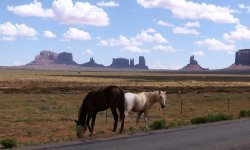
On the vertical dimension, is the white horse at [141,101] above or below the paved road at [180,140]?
above

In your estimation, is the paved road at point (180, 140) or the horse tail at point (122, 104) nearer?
the paved road at point (180, 140)

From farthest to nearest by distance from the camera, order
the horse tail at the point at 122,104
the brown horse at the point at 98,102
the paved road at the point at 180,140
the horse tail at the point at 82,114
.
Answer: the horse tail at the point at 122,104 < the horse tail at the point at 82,114 < the brown horse at the point at 98,102 < the paved road at the point at 180,140

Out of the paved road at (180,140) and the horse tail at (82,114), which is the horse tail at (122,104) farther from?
the paved road at (180,140)

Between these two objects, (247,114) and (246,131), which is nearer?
(246,131)

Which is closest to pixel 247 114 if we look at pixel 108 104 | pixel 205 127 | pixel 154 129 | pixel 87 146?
pixel 205 127

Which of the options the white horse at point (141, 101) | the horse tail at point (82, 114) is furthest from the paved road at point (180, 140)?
the horse tail at point (82, 114)

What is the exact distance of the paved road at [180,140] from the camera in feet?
38.7

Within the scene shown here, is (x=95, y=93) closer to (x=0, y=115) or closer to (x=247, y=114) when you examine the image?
(x=247, y=114)

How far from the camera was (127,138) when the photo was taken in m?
13.5

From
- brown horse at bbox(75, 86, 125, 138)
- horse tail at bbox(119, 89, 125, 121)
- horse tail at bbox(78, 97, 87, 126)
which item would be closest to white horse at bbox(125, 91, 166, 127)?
horse tail at bbox(119, 89, 125, 121)

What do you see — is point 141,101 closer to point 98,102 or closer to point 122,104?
point 122,104

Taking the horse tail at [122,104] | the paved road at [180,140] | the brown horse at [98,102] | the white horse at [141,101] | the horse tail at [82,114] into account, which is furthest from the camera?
the white horse at [141,101]

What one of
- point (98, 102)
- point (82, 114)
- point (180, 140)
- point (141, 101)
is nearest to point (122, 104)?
point (98, 102)

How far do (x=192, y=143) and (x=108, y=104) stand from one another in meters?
4.08
